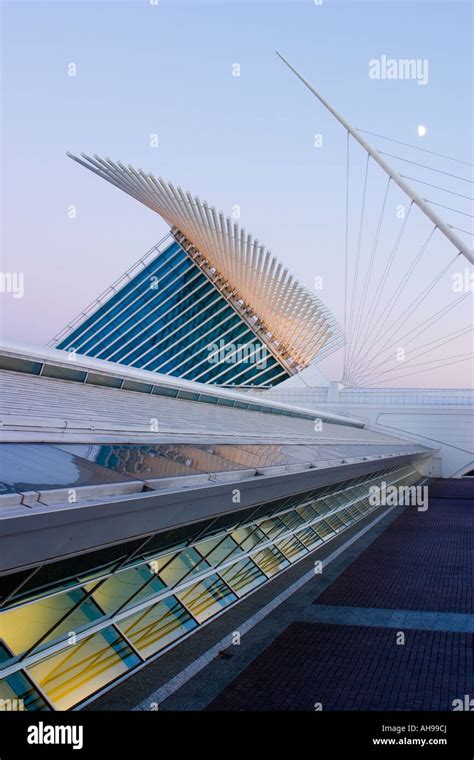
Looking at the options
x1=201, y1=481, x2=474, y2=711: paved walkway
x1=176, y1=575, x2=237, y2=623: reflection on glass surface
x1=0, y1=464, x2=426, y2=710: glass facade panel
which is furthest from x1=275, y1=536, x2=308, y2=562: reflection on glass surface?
x1=176, y1=575, x2=237, y2=623: reflection on glass surface

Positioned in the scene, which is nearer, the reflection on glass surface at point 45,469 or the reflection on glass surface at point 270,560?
the reflection on glass surface at point 45,469

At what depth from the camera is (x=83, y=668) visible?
782cm

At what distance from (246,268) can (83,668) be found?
46.7 m

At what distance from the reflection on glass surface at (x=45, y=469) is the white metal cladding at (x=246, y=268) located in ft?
132

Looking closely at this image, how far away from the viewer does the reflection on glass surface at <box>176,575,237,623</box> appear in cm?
1062

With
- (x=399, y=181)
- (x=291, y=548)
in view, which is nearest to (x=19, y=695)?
(x=291, y=548)

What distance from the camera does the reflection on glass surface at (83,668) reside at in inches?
282

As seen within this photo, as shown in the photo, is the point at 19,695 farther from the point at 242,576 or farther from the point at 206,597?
the point at 242,576

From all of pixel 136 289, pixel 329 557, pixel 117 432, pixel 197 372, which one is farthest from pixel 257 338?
pixel 117 432

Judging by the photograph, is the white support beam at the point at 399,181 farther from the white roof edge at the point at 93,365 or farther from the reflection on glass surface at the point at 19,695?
the reflection on glass surface at the point at 19,695

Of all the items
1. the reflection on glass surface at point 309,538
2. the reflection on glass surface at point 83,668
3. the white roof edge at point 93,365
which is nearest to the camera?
the reflection on glass surface at point 83,668

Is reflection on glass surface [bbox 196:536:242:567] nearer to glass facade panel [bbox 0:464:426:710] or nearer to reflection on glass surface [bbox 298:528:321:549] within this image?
glass facade panel [bbox 0:464:426:710]

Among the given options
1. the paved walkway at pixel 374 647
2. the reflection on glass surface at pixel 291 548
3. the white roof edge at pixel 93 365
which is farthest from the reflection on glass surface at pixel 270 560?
the white roof edge at pixel 93 365

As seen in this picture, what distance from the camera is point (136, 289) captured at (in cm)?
6044
